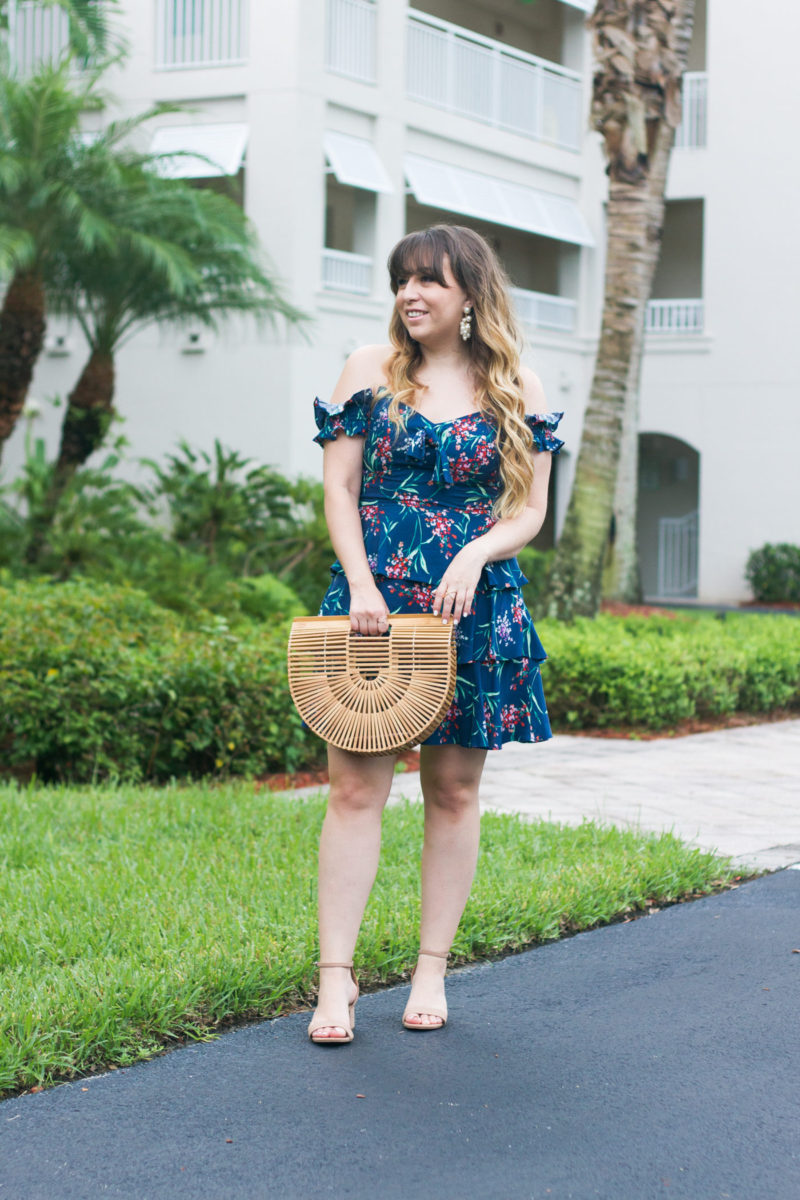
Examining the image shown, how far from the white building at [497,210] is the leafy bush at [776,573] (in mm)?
491

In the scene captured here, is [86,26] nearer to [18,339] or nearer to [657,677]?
[18,339]

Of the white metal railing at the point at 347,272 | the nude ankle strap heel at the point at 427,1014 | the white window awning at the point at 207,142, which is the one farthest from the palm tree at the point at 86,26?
the nude ankle strap heel at the point at 427,1014

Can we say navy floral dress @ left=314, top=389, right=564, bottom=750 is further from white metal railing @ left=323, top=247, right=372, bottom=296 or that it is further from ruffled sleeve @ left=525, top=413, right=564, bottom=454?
white metal railing @ left=323, top=247, right=372, bottom=296

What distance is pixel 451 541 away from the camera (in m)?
3.44

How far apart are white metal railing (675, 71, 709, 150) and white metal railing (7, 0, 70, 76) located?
10510 millimetres

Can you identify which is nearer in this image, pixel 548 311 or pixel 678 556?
pixel 548 311

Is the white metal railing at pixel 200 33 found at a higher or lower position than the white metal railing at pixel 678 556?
higher

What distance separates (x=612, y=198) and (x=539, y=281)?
1261 cm

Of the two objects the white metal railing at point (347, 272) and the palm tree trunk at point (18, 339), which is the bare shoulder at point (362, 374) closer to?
the palm tree trunk at point (18, 339)

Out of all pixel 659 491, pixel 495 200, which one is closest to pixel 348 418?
pixel 495 200

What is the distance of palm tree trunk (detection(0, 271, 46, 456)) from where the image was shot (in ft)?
39.5

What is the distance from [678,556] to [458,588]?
22.6m

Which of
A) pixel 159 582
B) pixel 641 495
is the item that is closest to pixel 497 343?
pixel 159 582

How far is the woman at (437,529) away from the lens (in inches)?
134
